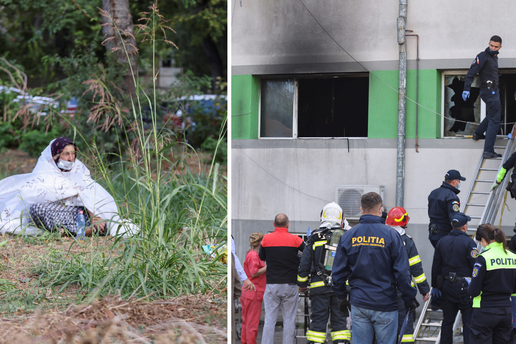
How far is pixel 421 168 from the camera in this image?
17.4 feet

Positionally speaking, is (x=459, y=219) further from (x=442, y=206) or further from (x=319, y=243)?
(x=319, y=243)

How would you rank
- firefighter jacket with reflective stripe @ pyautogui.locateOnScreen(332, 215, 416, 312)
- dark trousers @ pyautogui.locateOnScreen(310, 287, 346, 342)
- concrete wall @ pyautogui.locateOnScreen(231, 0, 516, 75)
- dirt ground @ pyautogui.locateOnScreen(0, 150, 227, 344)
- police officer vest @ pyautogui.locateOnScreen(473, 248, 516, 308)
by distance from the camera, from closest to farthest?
dirt ground @ pyautogui.locateOnScreen(0, 150, 227, 344)
firefighter jacket with reflective stripe @ pyautogui.locateOnScreen(332, 215, 416, 312)
police officer vest @ pyautogui.locateOnScreen(473, 248, 516, 308)
concrete wall @ pyautogui.locateOnScreen(231, 0, 516, 75)
dark trousers @ pyautogui.locateOnScreen(310, 287, 346, 342)

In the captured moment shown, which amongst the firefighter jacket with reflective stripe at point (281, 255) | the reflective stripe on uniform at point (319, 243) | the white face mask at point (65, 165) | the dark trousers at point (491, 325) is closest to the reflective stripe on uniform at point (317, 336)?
the firefighter jacket with reflective stripe at point (281, 255)

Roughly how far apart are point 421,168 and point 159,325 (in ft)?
10.4

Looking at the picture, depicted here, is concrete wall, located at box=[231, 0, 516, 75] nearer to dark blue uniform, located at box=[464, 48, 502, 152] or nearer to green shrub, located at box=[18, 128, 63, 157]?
dark blue uniform, located at box=[464, 48, 502, 152]

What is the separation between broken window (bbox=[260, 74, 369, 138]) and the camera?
510 cm

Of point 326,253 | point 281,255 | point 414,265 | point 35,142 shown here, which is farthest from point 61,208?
point 35,142

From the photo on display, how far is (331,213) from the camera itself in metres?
4.86

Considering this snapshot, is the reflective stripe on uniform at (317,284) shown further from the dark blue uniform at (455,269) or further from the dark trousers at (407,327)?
the dark blue uniform at (455,269)

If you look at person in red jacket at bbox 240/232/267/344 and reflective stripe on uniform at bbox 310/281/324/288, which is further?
person in red jacket at bbox 240/232/267/344

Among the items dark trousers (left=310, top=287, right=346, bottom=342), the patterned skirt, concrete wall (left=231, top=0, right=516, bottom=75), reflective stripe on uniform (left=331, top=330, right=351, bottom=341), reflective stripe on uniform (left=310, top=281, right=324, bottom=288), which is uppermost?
concrete wall (left=231, top=0, right=516, bottom=75)

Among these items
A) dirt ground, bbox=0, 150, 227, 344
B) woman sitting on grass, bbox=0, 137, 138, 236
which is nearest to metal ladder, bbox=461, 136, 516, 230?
dirt ground, bbox=0, 150, 227, 344

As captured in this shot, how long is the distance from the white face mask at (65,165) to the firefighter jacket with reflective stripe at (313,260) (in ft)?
8.98

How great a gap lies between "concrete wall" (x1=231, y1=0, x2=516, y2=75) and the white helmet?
1.21m
